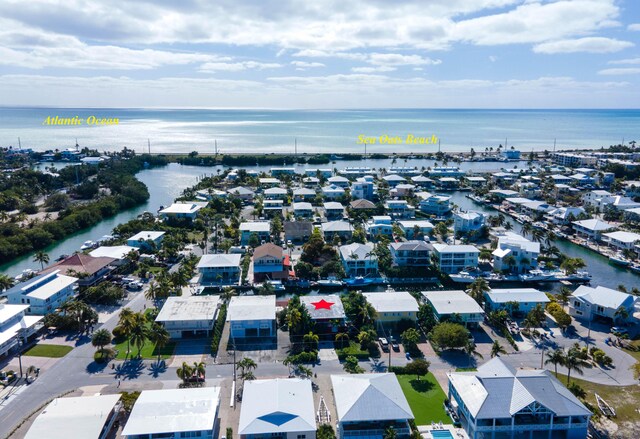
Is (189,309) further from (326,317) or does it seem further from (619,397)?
(619,397)

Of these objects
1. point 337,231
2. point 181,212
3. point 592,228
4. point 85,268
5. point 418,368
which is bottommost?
point 418,368

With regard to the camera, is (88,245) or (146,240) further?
(88,245)

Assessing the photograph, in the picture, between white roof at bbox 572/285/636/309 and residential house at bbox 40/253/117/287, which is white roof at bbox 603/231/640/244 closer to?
white roof at bbox 572/285/636/309

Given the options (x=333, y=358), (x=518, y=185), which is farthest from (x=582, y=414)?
(x=518, y=185)

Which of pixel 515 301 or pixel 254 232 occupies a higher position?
pixel 254 232

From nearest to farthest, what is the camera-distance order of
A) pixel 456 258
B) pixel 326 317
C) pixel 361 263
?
1. pixel 326 317
2. pixel 361 263
3. pixel 456 258

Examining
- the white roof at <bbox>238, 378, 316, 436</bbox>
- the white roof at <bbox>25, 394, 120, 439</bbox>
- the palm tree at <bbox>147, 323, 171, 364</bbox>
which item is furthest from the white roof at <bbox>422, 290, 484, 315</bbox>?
the white roof at <bbox>25, 394, 120, 439</bbox>

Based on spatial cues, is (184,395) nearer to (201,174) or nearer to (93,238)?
(93,238)

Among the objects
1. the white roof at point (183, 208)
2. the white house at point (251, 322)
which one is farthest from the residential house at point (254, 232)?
the white house at point (251, 322)

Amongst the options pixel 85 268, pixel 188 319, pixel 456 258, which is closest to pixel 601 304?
pixel 456 258
